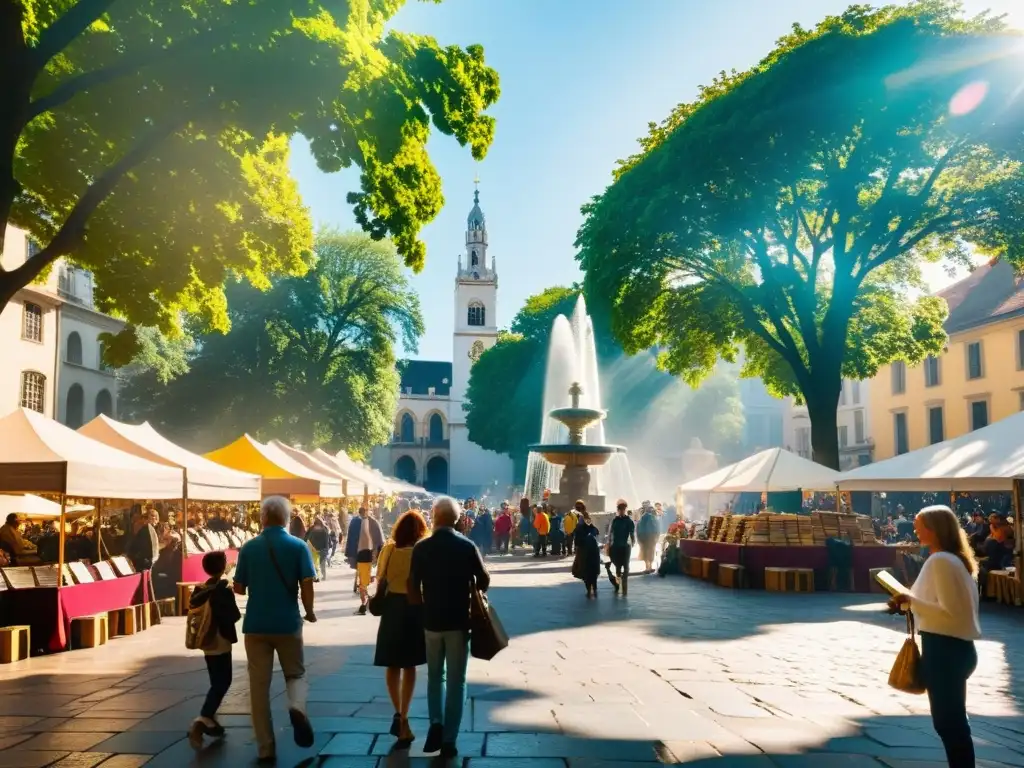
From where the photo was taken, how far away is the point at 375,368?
46594 mm

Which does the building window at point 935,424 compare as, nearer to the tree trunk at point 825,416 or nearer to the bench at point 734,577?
the tree trunk at point 825,416

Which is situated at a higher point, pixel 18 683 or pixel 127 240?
Answer: pixel 127 240

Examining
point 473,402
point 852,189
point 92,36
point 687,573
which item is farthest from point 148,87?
point 473,402

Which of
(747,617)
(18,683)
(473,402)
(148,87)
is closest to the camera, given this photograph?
(18,683)

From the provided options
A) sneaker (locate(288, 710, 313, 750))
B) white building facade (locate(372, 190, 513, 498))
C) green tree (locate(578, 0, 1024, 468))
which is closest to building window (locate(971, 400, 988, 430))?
green tree (locate(578, 0, 1024, 468))

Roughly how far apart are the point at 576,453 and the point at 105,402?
91.4 ft

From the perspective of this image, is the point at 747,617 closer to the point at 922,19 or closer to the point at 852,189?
the point at 852,189

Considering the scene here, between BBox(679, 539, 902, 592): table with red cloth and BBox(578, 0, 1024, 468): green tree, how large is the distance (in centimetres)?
717

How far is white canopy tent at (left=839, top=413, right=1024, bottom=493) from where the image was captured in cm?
1491

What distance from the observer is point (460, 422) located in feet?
353

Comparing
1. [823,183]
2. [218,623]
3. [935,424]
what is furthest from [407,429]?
[218,623]

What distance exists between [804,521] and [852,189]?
949cm

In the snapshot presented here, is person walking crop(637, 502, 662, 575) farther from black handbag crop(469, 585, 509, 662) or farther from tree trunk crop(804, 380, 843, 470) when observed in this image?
black handbag crop(469, 585, 509, 662)

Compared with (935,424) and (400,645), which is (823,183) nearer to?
(400,645)
